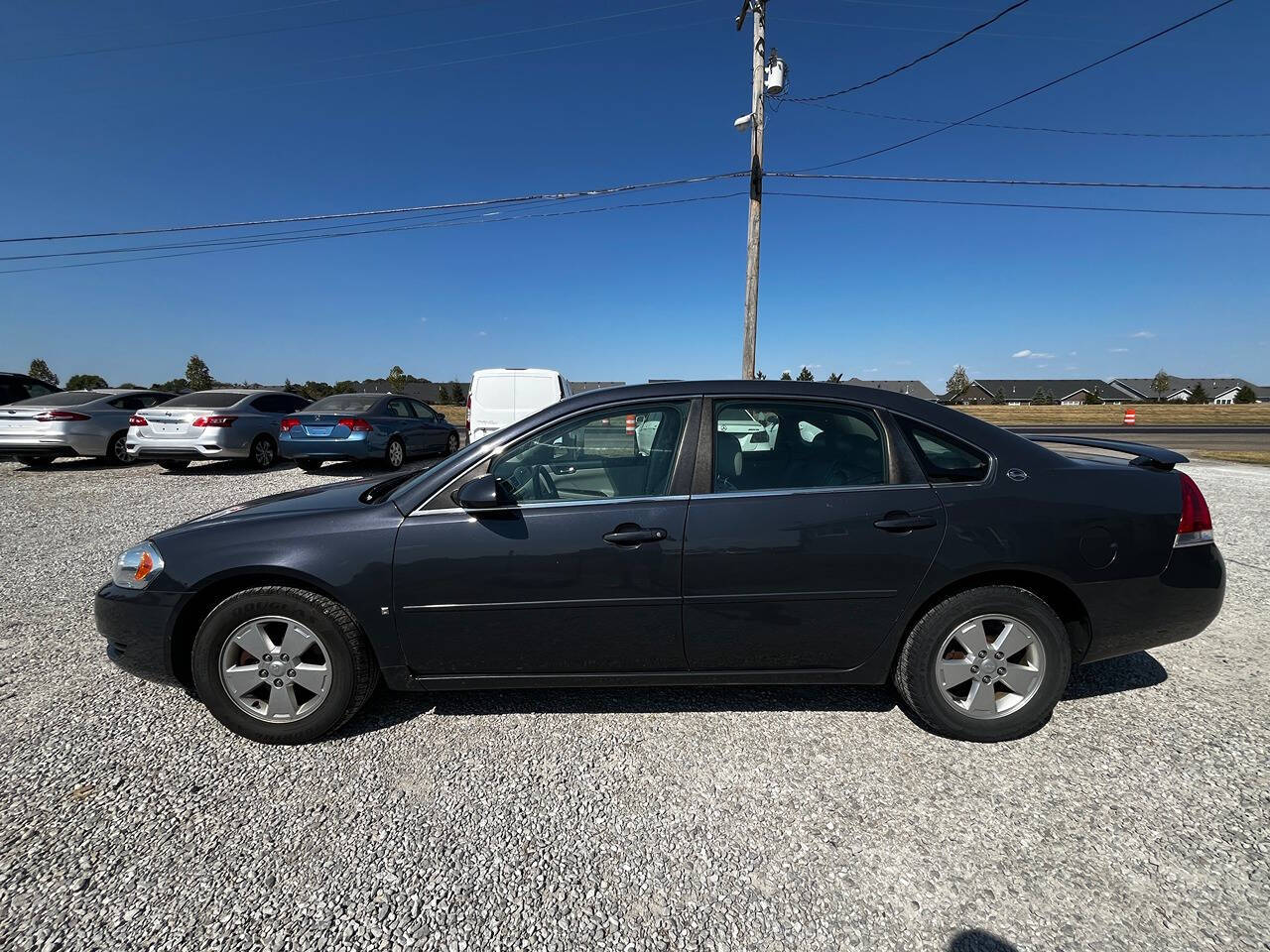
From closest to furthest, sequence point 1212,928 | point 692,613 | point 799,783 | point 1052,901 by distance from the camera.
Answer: point 1212,928, point 1052,901, point 799,783, point 692,613

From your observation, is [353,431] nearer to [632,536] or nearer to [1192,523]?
[632,536]

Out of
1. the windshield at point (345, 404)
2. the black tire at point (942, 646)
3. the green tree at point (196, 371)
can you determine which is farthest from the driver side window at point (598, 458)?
the green tree at point (196, 371)

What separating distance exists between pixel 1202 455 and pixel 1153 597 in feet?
54.7

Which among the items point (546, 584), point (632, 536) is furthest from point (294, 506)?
point (632, 536)

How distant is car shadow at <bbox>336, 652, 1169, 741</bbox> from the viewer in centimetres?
269

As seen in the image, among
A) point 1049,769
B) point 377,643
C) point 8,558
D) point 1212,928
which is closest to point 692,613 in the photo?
point 377,643

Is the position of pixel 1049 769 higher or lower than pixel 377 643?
lower

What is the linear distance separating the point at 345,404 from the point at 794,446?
10071 mm

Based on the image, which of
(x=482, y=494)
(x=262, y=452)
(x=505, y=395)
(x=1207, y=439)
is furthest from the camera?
(x=1207, y=439)

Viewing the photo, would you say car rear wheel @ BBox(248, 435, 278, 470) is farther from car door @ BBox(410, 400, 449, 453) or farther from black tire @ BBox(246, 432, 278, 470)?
car door @ BBox(410, 400, 449, 453)

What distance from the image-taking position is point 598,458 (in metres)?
2.79

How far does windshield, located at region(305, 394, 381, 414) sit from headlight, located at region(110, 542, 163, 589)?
8.16 m

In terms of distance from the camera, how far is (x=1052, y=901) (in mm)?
1673

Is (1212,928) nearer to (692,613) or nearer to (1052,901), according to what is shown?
(1052,901)
